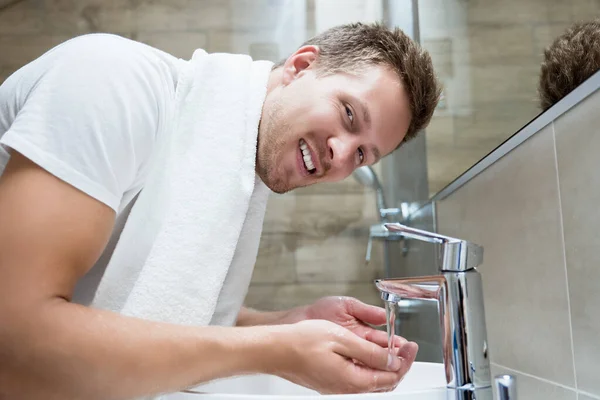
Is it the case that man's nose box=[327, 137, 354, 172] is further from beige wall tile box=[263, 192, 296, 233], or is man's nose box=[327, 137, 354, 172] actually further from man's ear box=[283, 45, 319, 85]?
beige wall tile box=[263, 192, 296, 233]

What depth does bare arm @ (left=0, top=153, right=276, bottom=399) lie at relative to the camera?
1.81 feet

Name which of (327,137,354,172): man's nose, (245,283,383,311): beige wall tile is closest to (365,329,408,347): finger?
(327,137,354,172): man's nose

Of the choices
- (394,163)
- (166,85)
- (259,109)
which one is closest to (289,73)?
(259,109)

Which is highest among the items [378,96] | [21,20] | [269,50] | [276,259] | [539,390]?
[21,20]

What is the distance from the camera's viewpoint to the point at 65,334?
0.55 metres

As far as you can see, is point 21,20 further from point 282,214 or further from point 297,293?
point 297,293

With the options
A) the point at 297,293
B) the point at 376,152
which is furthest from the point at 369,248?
the point at 376,152

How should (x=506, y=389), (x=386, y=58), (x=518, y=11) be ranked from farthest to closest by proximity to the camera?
(x=386, y=58), (x=518, y=11), (x=506, y=389)

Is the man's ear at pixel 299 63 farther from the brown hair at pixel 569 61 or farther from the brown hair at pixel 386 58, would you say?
the brown hair at pixel 569 61

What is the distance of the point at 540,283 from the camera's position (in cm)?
77

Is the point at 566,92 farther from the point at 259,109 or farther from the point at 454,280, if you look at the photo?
the point at 259,109

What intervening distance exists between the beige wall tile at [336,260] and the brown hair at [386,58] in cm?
77

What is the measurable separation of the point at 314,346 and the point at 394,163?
117 centimetres

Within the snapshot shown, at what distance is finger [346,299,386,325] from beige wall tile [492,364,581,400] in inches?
Result: 8.7
